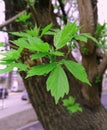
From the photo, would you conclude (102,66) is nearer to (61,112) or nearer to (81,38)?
(61,112)

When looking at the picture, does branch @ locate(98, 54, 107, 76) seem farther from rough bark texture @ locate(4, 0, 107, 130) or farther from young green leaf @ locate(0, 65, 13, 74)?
young green leaf @ locate(0, 65, 13, 74)

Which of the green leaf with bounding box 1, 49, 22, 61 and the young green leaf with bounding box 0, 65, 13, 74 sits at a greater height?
the green leaf with bounding box 1, 49, 22, 61

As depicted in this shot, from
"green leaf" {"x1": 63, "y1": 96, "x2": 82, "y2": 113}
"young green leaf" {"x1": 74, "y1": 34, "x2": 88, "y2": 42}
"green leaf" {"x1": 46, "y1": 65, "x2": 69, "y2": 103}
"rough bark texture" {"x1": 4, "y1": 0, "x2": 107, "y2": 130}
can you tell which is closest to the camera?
"green leaf" {"x1": 46, "y1": 65, "x2": 69, "y2": 103}

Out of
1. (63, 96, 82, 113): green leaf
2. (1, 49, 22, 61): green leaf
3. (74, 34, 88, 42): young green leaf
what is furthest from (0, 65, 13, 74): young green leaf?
(63, 96, 82, 113): green leaf

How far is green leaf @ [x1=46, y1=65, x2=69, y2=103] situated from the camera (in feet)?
1.04

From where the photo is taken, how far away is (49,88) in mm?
322

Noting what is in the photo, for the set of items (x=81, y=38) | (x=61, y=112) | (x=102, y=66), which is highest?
(x=81, y=38)

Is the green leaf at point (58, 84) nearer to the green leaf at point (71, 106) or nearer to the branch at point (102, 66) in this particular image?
the green leaf at point (71, 106)

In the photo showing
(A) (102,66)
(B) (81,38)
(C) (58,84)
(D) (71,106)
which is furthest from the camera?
(A) (102,66)

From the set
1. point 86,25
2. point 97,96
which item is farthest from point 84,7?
point 97,96

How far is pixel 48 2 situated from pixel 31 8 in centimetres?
18

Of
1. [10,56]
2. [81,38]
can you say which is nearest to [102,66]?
[81,38]

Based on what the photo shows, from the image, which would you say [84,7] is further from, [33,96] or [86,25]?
[33,96]

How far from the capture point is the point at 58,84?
32cm
